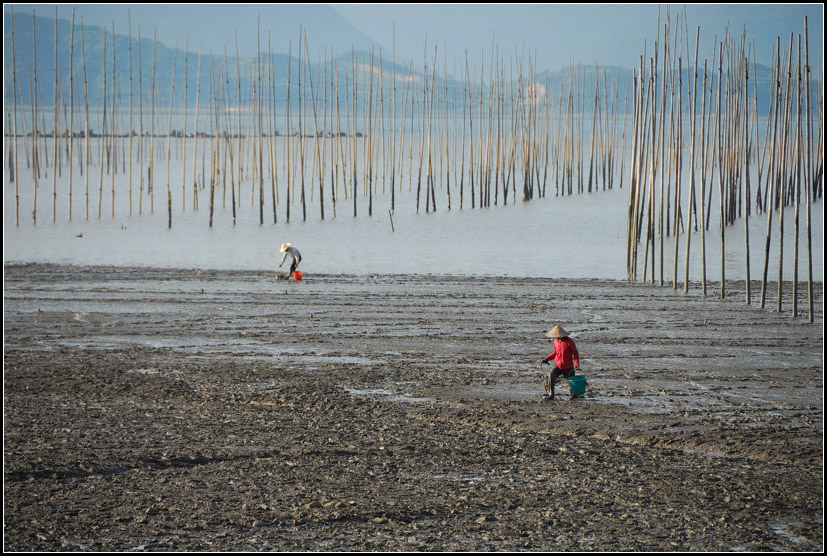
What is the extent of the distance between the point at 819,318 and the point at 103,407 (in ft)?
26.9

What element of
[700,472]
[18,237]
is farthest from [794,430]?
[18,237]

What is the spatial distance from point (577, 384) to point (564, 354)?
0.87ft

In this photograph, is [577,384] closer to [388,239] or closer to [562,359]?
[562,359]

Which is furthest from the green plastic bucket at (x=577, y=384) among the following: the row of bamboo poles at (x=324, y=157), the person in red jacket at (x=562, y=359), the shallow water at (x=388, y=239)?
the row of bamboo poles at (x=324, y=157)

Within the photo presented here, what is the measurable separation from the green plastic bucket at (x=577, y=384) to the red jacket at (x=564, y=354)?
119 millimetres

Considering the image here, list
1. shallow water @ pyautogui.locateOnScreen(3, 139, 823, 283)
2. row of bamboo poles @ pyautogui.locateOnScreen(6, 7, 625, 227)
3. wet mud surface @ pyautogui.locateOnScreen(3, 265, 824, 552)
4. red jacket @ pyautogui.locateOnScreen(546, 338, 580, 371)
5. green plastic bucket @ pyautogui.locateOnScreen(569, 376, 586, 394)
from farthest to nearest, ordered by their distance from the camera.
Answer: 1. row of bamboo poles @ pyautogui.locateOnScreen(6, 7, 625, 227)
2. shallow water @ pyautogui.locateOnScreen(3, 139, 823, 283)
3. red jacket @ pyautogui.locateOnScreen(546, 338, 580, 371)
4. green plastic bucket @ pyautogui.locateOnScreen(569, 376, 586, 394)
5. wet mud surface @ pyautogui.locateOnScreen(3, 265, 824, 552)

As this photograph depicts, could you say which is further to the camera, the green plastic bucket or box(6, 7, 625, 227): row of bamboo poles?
box(6, 7, 625, 227): row of bamboo poles

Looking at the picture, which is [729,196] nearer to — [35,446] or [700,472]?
[700,472]

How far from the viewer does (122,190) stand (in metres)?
29.2

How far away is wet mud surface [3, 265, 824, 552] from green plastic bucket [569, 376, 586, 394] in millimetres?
116

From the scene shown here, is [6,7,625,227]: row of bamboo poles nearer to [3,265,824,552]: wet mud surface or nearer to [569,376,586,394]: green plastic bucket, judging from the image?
[3,265,824,552]: wet mud surface

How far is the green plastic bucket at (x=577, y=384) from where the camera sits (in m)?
7.43

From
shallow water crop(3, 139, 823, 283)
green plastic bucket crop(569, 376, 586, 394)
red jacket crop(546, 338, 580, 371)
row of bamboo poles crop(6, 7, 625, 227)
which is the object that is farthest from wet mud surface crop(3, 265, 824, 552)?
row of bamboo poles crop(6, 7, 625, 227)

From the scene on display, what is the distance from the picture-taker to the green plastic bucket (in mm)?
7434
